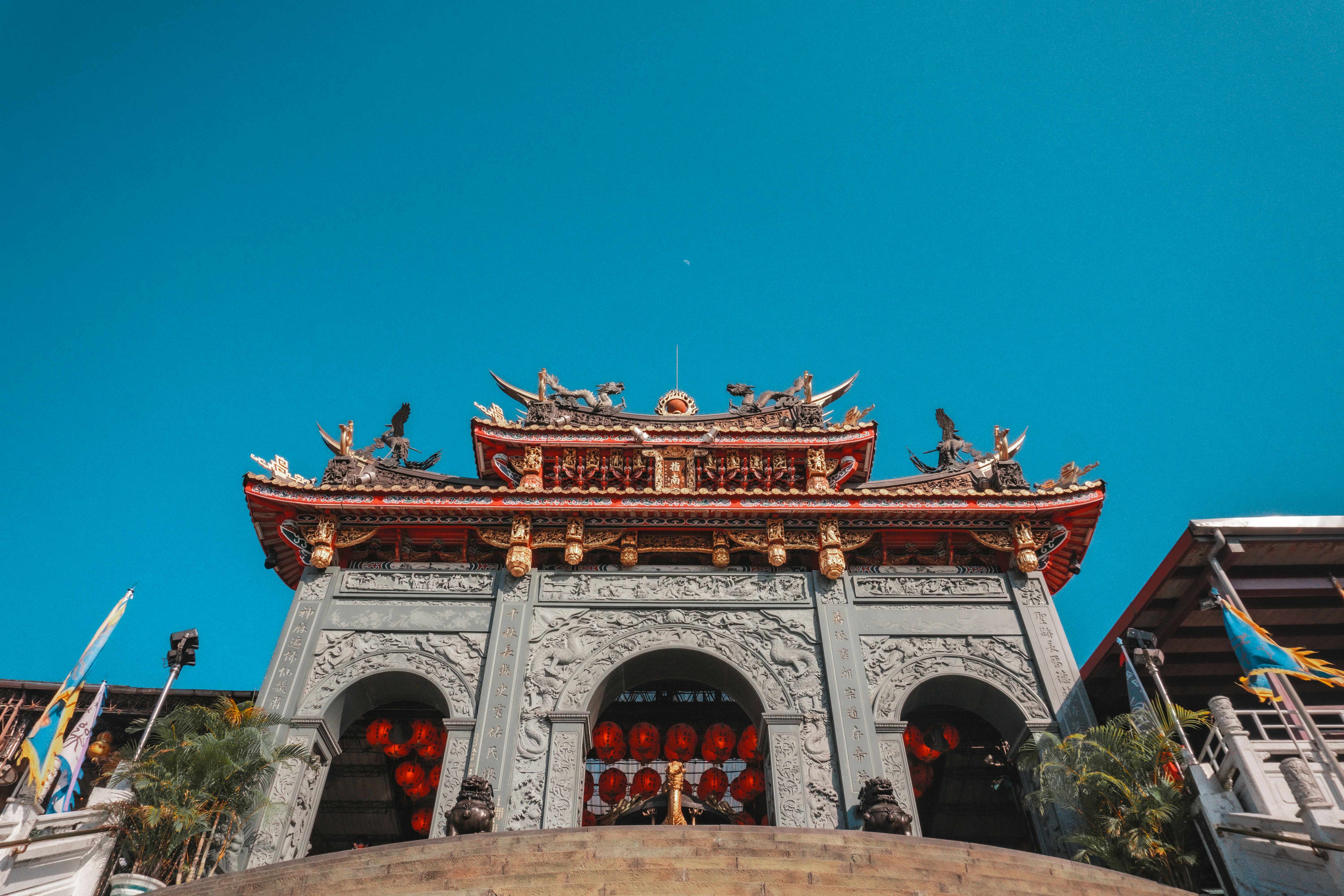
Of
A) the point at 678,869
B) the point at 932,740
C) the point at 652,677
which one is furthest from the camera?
the point at 932,740

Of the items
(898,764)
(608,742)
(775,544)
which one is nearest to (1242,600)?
(898,764)

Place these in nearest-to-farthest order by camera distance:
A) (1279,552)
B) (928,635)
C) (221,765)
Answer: (221,765) → (1279,552) → (928,635)

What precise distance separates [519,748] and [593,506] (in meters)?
4.13

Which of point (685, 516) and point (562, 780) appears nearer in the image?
point (562, 780)

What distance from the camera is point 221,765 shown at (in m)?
10.6

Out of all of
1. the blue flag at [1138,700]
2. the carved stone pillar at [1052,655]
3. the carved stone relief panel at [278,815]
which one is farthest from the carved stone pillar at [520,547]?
the blue flag at [1138,700]

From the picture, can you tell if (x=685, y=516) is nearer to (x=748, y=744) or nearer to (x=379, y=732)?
(x=748, y=744)

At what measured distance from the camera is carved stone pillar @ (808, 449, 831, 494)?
16.2m

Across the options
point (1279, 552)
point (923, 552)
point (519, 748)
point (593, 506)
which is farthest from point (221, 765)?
point (1279, 552)

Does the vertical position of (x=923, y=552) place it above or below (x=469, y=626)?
above

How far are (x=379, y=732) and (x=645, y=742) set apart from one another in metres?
4.54

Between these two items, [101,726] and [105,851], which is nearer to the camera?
[105,851]

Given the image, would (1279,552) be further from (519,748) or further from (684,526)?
(519,748)

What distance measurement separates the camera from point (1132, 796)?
1000 cm
